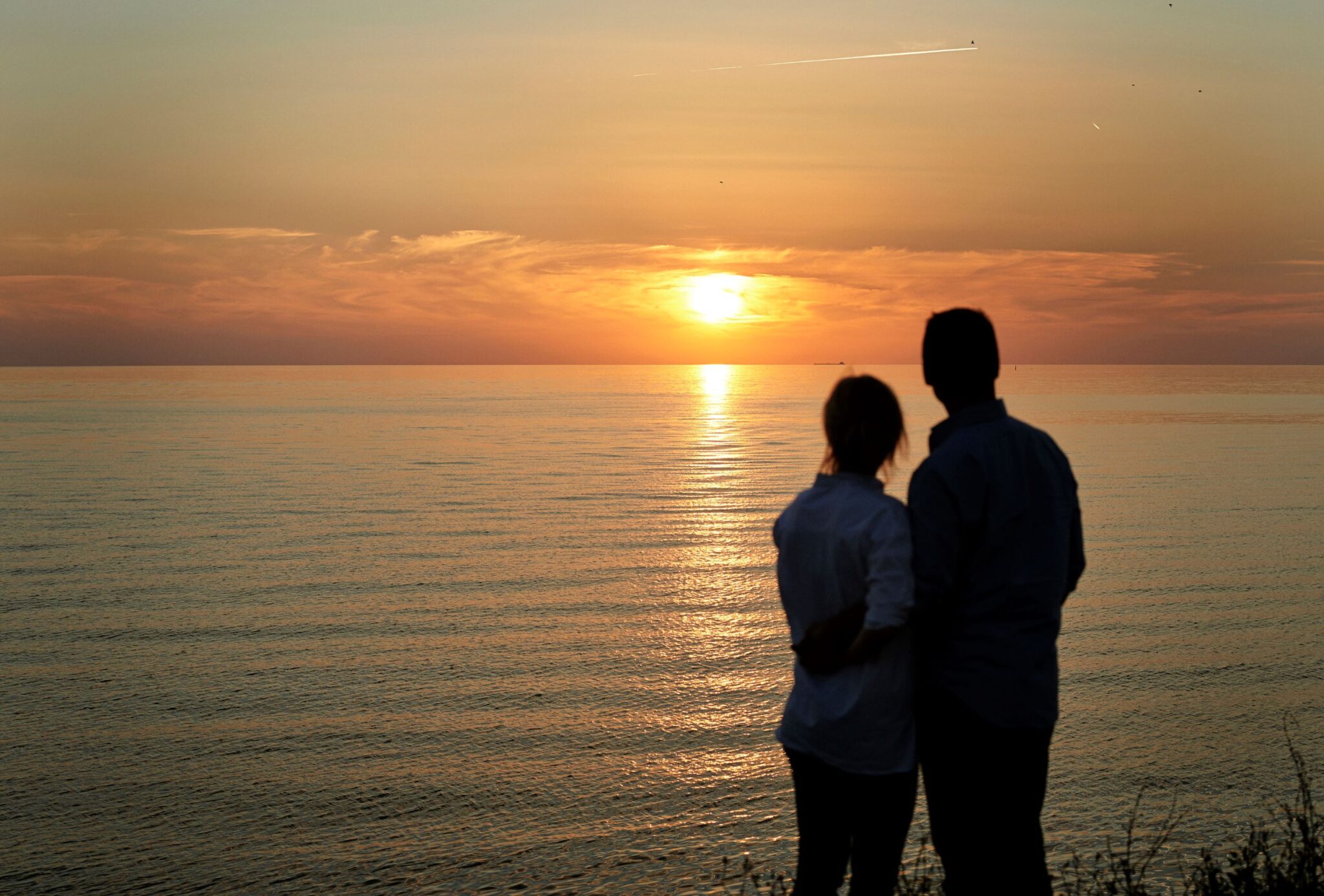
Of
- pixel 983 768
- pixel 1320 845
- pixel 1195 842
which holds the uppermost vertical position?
pixel 983 768

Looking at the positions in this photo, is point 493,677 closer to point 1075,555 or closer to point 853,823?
point 853,823

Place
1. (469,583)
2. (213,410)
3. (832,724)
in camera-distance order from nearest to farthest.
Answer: (832,724)
(469,583)
(213,410)

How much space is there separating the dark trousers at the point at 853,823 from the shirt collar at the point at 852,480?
0.92 metres

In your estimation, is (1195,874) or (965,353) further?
(1195,874)

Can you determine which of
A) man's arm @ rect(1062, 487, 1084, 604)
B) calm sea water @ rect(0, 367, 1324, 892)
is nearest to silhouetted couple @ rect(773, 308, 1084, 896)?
man's arm @ rect(1062, 487, 1084, 604)

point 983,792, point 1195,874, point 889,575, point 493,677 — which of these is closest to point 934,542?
point 889,575

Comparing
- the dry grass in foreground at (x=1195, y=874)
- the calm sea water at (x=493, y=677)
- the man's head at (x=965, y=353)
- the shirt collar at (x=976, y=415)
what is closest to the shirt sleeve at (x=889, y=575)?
the shirt collar at (x=976, y=415)

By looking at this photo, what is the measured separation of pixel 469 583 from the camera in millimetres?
19203

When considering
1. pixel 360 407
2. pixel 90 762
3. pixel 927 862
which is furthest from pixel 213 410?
pixel 927 862

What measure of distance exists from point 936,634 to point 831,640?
386 millimetres

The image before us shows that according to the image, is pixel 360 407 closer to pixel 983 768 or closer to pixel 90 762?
pixel 90 762

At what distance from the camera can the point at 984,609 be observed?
361 centimetres

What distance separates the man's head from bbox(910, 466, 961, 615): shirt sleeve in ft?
1.18

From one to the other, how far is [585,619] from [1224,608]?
33.1 feet
